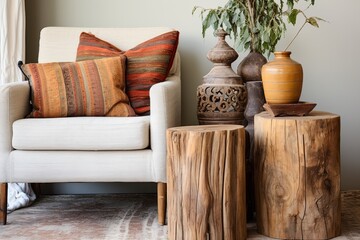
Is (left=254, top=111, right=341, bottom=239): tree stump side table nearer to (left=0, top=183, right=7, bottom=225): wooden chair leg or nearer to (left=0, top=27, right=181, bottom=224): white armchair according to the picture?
(left=0, top=27, right=181, bottom=224): white armchair

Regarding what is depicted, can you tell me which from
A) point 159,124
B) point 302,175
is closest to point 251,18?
point 159,124

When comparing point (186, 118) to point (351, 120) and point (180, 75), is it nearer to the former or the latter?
point (180, 75)

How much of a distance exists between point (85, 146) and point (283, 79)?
94 centimetres

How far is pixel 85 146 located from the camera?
8.06ft

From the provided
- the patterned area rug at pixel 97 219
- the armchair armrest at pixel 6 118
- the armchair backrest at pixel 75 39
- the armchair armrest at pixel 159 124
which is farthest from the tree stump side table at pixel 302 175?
the armchair armrest at pixel 6 118

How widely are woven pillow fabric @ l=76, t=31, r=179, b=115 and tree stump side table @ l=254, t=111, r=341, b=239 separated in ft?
2.48

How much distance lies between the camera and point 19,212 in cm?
283

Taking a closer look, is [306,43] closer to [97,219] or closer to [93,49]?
[93,49]

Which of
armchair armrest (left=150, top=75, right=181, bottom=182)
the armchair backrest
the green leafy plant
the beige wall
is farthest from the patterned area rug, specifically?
the green leafy plant

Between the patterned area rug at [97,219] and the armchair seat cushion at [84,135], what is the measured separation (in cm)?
38

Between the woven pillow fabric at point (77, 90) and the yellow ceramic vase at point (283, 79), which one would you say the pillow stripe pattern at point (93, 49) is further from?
the yellow ceramic vase at point (283, 79)

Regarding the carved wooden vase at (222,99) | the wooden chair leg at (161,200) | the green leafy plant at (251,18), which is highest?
the green leafy plant at (251,18)

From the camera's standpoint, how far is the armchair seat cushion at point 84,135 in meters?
2.44

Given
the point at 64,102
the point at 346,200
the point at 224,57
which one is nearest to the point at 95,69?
the point at 64,102
